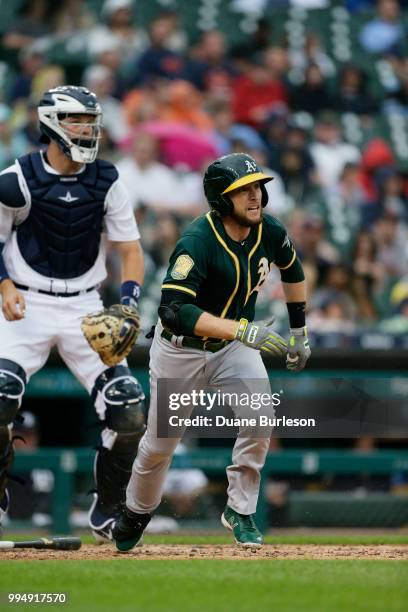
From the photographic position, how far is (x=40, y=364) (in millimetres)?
7004

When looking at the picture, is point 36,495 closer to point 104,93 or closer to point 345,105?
point 104,93

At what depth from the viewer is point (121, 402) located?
6.85 metres

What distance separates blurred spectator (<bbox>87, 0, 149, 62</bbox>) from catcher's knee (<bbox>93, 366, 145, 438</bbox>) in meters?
7.31

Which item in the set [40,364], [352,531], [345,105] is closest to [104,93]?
[345,105]

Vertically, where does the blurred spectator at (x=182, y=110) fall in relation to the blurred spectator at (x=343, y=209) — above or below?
above

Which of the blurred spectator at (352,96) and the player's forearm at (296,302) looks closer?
the player's forearm at (296,302)

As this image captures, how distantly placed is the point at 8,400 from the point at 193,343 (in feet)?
3.32

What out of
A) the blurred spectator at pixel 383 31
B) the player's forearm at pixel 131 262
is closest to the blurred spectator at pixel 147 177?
the blurred spectator at pixel 383 31

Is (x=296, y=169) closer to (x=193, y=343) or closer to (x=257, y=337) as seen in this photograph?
(x=193, y=343)

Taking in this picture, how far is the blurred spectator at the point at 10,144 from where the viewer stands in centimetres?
1208

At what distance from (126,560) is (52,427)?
4359 mm

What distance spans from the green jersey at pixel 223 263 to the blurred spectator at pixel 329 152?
6622mm

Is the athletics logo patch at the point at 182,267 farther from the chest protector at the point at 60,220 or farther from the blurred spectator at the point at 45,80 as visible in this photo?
the blurred spectator at the point at 45,80

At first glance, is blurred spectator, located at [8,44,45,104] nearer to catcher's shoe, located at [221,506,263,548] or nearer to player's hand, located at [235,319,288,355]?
catcher's shoe, located at [221,506,263,548]
